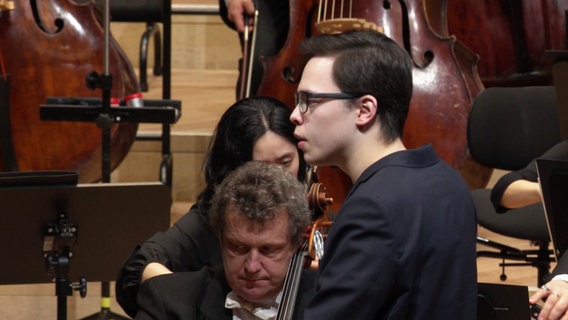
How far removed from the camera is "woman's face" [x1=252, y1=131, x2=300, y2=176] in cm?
282

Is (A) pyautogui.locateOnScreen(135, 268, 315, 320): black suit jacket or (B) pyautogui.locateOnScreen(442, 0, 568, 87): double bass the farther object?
(B) pyautogui.locateOnScreen(442, 0, 568, 87): double bass

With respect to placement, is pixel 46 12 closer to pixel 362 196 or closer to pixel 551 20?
pixel 551 20

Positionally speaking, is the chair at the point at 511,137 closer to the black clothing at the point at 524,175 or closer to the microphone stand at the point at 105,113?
the black clothing at the point at 524,175

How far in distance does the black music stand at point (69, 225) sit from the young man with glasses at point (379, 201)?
1093 millimetres

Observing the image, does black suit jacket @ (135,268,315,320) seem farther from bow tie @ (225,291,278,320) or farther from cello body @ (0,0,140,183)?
cello body @ (0,0,140,183)

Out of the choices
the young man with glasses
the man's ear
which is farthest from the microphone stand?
the man's ear

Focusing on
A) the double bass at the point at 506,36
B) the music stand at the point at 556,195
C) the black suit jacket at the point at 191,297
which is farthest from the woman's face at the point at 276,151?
the double bass at the point at 506,36

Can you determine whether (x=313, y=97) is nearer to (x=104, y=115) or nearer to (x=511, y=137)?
(x=104, y=115)

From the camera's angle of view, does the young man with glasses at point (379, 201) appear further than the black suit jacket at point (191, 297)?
No

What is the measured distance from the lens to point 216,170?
2.88 m

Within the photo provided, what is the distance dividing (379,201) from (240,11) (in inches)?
92.9

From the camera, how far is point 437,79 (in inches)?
141

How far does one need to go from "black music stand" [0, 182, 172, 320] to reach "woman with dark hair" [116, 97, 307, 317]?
10 centimetres

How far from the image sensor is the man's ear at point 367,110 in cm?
174
